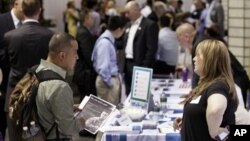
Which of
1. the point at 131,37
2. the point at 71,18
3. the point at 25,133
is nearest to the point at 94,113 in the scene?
the point at 25,133

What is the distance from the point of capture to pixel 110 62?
698 cm

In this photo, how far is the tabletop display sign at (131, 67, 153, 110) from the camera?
5438 mm

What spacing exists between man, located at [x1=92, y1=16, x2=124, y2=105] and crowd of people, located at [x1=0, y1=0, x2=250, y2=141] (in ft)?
0.04

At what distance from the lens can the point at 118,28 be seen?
23.2 feet

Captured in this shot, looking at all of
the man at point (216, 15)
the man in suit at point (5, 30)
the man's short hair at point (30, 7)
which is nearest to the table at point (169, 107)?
the man's short hair at point (30, 7)

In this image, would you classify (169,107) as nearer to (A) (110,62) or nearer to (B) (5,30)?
(A) (110,62)

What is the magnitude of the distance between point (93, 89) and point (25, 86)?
12.5 ft

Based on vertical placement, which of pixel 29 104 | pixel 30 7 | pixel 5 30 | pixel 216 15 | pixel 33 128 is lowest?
pixel 216 15

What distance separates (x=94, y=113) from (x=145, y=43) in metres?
3.39

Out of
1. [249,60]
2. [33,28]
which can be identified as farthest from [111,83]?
[33,28]

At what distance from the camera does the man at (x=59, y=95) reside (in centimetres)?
358

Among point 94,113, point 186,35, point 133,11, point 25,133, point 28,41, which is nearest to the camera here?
point 25,133

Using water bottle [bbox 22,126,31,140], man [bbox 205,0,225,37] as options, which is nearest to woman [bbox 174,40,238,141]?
water bottle [bbox 22,126,31,140]

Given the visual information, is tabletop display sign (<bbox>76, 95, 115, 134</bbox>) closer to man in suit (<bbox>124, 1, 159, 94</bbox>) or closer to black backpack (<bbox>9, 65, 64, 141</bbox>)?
black backpack (<bbox>9, 65, 64, 141</bbox>)
